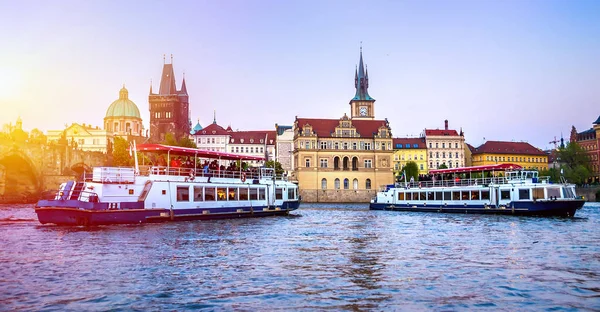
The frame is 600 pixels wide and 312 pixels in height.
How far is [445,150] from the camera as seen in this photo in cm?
12675

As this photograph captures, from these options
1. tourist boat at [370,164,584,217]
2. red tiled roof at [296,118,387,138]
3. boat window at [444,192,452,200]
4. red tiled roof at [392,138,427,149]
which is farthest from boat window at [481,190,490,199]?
red tiled roof at [392,138,427,149]

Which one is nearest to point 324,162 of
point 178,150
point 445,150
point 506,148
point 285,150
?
point 285,150

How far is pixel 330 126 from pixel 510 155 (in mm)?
55693

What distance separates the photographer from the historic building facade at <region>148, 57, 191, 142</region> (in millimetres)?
150375

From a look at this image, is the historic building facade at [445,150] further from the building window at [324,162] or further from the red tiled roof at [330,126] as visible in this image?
the building window at [324,162]

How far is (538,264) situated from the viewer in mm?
17703

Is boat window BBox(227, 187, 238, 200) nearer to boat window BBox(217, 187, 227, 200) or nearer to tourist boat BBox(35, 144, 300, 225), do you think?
tourist boat BBox(35, 144, 300, 225)

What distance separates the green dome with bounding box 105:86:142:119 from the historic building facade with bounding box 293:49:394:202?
6795 cm

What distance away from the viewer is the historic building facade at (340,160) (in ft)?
344

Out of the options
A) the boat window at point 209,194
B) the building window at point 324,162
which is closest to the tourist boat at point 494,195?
the boat window at point 209,194

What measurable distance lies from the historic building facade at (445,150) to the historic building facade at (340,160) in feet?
73.6

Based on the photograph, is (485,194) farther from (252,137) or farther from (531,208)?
(252,137)

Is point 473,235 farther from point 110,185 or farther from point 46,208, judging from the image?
point 46,208

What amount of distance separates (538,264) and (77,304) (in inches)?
553
